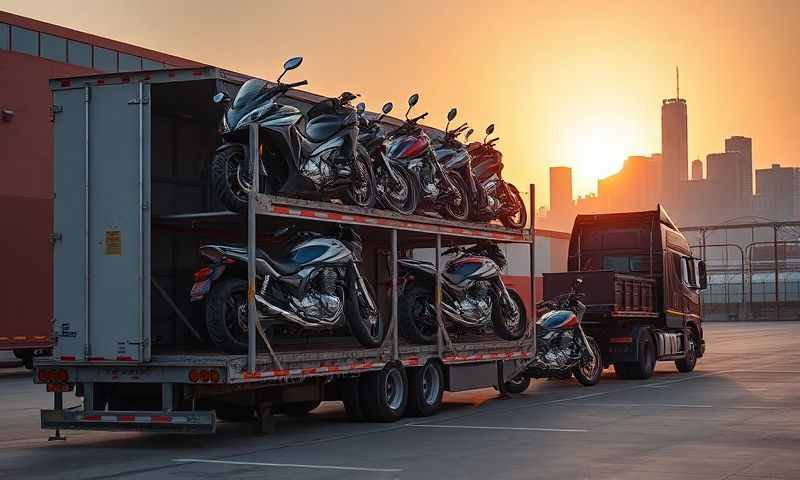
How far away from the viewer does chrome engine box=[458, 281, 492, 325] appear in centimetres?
1784

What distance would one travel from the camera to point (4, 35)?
39.6 meters

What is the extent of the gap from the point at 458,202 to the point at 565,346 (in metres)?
4.67

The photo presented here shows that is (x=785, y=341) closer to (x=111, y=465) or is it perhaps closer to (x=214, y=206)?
(x=214, y=206)

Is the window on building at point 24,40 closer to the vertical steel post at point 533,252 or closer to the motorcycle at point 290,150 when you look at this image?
the vertical steel post at point 533,252

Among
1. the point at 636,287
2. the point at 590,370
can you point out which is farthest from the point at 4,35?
the point at 590,370

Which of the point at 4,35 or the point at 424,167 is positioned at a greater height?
the point at 4,35

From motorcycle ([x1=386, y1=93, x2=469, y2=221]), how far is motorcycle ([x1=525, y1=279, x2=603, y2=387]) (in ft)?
12.4

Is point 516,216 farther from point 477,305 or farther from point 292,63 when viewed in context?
point 292,63

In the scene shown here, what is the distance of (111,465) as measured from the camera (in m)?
11.7

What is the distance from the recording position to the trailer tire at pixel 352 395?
1527 cm

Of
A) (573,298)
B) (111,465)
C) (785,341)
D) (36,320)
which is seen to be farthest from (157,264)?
(785,341)

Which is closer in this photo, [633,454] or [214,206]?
[633,454]

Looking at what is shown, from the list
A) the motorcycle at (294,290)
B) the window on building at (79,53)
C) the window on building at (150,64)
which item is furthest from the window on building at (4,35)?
the motorcycle at (294,290)

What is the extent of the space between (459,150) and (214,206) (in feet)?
15.8
